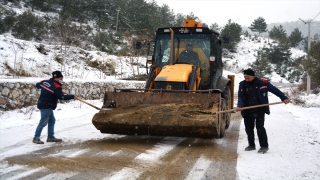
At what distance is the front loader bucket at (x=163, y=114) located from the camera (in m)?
5.56

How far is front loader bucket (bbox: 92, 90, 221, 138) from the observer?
556 centimetres

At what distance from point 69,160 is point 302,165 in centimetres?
371

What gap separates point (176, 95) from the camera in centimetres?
621

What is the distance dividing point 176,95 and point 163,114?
25.8 inches

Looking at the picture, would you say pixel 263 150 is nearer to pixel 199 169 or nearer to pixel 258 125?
pixel 258 125

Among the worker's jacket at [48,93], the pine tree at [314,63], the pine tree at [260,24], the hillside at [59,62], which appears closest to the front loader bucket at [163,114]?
the worker's jacket at [48,93]

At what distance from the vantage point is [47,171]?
4.25m

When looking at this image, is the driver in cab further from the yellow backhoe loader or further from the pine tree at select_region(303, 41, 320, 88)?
the pine tree at select_region(303, 41, 320, 88)

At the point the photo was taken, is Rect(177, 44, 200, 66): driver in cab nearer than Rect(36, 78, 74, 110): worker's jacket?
No

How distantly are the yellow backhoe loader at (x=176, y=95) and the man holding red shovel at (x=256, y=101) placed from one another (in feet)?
1.78

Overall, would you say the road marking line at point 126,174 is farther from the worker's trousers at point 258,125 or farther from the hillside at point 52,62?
the hillside at point 52,62

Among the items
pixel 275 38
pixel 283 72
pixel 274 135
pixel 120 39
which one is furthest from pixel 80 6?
pixel 275 38

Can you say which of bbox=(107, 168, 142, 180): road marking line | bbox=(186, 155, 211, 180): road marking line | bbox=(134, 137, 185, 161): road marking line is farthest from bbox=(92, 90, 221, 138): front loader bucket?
bbox=(107, 168, 142, 180): road marking line

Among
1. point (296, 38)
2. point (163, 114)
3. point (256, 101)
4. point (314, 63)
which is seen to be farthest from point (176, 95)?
point (296, 38)
